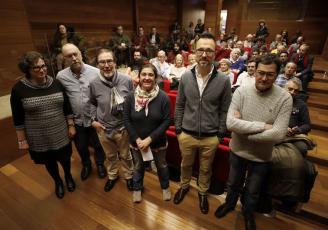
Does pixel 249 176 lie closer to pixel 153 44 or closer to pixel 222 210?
pixel 222 210

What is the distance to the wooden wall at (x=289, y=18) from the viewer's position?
Result: 796cm

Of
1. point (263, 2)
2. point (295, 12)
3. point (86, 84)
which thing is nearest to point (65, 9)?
point (86, 84)

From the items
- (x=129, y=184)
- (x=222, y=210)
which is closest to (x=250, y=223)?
(x=222, y=210)

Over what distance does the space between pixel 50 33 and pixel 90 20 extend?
139cm

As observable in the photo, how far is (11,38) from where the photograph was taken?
369cm

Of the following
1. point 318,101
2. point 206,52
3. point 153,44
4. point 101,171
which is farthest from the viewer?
point 153,44

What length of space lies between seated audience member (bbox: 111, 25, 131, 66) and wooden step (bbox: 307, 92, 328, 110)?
4716 millimetres

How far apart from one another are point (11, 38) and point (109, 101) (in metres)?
3.35

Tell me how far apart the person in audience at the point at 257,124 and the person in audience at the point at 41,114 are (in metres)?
1.44

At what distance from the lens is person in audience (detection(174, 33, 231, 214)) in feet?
4.91

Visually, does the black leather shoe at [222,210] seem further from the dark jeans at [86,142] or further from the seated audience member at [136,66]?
the seated audience member at [136,66]

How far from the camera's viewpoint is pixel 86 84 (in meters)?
1.85

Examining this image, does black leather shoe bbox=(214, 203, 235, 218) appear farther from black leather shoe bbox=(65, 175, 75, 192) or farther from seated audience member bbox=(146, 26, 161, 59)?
seated audience member bbox=(146, 26, 161, 59)

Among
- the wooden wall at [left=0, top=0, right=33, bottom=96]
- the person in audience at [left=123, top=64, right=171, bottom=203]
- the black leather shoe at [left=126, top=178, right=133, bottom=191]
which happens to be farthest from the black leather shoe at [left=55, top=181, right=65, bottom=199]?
the wooden wall at [left=0, top=0, right=33, bottom=96]
